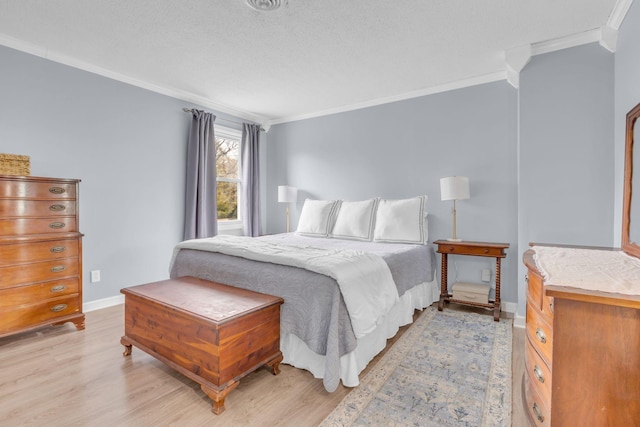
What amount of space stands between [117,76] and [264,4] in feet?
6.98

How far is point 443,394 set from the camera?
179 centimetres

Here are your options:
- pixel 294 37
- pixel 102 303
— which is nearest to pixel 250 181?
pixel 102 303

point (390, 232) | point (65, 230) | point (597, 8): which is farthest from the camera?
point (390, 232)

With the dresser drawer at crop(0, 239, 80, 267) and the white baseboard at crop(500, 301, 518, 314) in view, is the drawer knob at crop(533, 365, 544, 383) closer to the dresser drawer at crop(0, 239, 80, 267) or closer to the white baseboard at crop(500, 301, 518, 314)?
the white baseboard at crop(500, 301, 518, 314)

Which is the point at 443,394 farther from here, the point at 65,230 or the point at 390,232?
the point at 65,230

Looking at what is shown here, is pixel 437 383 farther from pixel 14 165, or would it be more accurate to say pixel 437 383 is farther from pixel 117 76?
pixel 117 76

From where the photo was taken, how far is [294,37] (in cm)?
257

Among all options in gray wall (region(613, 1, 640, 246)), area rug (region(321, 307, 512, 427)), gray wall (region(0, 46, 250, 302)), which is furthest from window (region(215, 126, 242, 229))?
gray wall (region(613, 1, 640, 246))

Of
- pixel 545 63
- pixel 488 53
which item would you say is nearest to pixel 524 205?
pixel 545 63

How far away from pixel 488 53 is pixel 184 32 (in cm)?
266

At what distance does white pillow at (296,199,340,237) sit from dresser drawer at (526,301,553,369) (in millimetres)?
2504

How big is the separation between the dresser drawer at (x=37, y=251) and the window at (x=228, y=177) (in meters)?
1.97

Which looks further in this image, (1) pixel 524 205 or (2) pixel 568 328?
(1) pixel 524 205

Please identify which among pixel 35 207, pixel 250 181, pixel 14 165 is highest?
pixel 250 181
